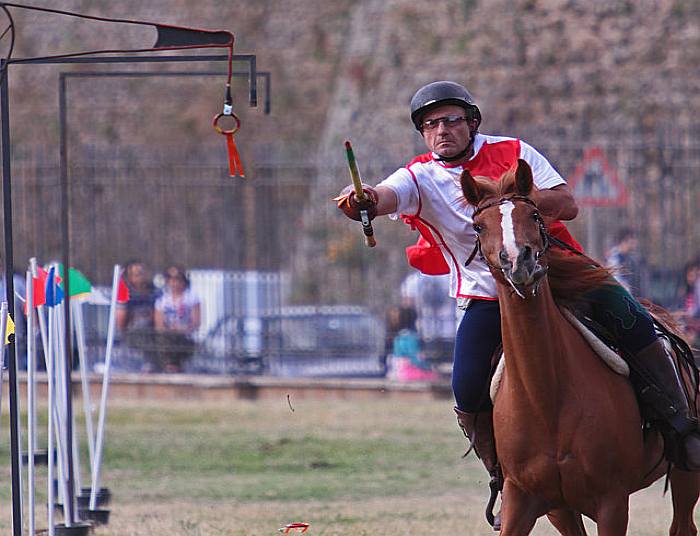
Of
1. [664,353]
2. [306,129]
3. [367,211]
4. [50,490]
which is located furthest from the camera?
[306,129]

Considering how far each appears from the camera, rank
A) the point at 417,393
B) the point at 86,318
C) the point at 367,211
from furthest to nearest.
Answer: the point at 86,318, the point at 417,393, the point at 367,211

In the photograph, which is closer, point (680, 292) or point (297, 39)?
point (680, 292)

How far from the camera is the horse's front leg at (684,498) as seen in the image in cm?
823

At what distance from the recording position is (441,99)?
23.5 feet

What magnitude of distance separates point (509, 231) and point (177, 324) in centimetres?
1531

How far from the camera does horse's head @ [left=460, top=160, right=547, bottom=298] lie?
623 centimetres

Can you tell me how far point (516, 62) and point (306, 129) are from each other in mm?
11963

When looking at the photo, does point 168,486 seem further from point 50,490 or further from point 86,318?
point 86,318

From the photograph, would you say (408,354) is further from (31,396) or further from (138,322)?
(31,396)

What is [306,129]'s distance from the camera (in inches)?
1626

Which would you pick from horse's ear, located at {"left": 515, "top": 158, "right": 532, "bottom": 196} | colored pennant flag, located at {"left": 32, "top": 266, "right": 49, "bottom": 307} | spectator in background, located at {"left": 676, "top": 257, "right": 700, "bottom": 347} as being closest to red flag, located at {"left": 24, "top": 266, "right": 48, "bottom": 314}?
colored pennant flag, located at {"left": 32, "top": 266, "right": 49, "bottom": 307}

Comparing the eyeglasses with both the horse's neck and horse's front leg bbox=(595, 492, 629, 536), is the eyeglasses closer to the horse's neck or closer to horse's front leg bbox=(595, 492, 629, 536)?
the horse's neck

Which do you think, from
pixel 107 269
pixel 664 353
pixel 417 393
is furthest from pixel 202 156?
pixel 664 353

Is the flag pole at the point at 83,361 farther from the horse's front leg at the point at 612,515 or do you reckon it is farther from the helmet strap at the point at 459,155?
the horse's front leg at the point at 612,515
